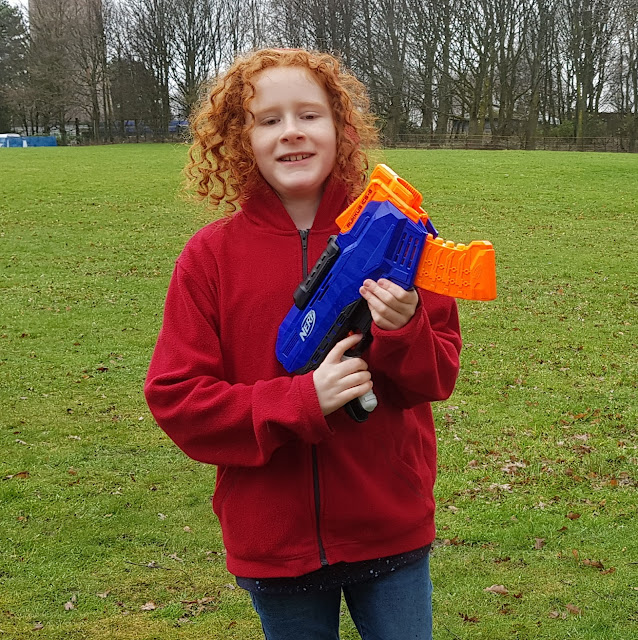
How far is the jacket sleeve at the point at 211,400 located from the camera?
2.20 m

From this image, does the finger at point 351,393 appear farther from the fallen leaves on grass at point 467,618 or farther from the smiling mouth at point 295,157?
the fallen leaves on grass at point 467,618

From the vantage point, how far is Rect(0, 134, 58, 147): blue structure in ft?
216

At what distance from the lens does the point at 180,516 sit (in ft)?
20.0

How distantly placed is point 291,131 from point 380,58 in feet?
221

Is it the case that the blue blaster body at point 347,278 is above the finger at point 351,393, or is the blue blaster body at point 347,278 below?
above

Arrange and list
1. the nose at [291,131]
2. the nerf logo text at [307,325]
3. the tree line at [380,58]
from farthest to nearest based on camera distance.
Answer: the tree line at [380,58] < the nose at [291,131] < the nerf logo text at [307,325]

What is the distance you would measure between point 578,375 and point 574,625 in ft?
16.6

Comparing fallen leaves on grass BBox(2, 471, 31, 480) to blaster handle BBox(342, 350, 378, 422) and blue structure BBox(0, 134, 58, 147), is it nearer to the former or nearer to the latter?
blaster handle BBox(342, 350, 378, 422)

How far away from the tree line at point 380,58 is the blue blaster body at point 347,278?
48.9 metres

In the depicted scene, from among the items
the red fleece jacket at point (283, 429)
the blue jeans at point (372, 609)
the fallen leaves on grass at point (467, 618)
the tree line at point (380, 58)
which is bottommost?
the fallen leaves on grass at point (467, 618)

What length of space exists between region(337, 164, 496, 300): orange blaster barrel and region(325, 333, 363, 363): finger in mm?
243

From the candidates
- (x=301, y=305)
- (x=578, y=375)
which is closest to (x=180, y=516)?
(x=301, y=305)

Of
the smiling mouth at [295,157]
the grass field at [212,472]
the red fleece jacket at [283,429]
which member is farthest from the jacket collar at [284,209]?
the grass field at [212,472]

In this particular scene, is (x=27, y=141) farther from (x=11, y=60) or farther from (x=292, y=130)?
(x=292, y=130)
